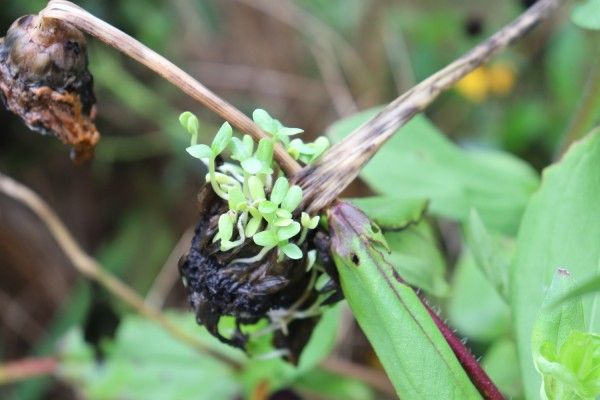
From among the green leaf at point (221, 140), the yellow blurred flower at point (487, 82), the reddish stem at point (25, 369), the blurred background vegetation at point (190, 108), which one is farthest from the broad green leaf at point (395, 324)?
the yellow blurred flower at point (487, 82)

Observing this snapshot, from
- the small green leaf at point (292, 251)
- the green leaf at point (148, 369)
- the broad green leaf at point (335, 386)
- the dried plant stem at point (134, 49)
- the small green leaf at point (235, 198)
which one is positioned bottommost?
the broad green leaf at point (335, 386)

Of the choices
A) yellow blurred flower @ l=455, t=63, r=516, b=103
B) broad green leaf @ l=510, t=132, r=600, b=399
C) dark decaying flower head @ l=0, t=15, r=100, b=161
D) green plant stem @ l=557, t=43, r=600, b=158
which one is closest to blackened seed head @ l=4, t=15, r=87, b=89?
dark decaying flower head @ l=0, t=15, r=100, b=161

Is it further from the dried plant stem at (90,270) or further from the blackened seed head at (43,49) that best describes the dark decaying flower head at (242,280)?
the dried plant stem at (90,270)

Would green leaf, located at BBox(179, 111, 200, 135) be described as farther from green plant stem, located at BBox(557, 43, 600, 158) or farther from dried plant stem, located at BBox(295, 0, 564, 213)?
green plant stem, located at BBox(557, 43, 600, 158)

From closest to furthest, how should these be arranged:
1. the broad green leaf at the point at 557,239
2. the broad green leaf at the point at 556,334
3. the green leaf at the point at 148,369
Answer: the broad green leaf at the point at 556,334
the broad green leaf at the point at 557,239
the green leaf at the point at 148,369

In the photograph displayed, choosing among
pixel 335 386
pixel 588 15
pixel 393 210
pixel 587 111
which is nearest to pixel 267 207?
pixel 393 210

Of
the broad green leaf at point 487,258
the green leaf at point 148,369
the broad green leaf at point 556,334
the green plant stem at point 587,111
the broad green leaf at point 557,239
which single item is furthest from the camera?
the green leaf at point 148,369

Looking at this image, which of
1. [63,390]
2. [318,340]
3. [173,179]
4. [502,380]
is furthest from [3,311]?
[502,380]

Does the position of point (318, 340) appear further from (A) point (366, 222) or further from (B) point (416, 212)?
(A) point (366, 222)
